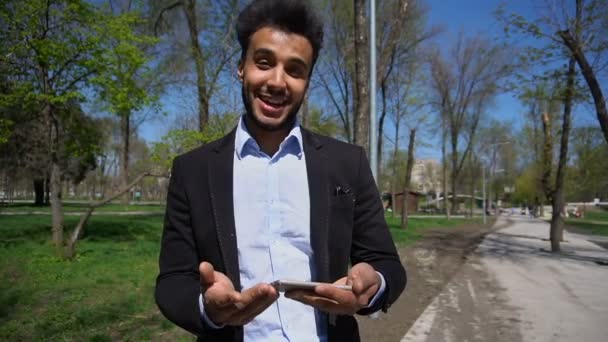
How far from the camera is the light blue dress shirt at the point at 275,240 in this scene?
150cm

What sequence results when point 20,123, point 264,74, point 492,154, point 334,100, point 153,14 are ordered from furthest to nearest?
point 492,154 < point 334,100 < point 153,14 < point 20,123 < point 264,74

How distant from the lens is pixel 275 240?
152 cm

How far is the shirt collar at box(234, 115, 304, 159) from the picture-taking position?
5.48ft

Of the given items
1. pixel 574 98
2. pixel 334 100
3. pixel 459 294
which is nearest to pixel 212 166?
pixel 459 294

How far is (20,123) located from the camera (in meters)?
13.1

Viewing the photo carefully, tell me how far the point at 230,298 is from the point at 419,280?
10.1 meters

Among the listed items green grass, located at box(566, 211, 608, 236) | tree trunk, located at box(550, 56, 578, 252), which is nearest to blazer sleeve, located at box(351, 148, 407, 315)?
tree trunk, located at box(550, 56, 578, 252)

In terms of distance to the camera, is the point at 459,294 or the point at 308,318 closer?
the point at 308,318

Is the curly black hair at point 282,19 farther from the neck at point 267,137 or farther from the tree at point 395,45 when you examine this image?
the tree at point 395,45

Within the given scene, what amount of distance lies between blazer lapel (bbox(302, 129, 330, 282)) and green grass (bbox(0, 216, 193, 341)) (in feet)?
14.7

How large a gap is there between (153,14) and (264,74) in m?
20.1

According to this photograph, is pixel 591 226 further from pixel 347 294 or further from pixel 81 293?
pixel 347 294

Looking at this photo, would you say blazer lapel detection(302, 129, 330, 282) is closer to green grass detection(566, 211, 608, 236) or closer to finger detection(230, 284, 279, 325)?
finger detection(230, 284, 279, 325)

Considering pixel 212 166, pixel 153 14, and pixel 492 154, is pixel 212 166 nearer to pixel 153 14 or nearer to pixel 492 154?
pixel 153 14
